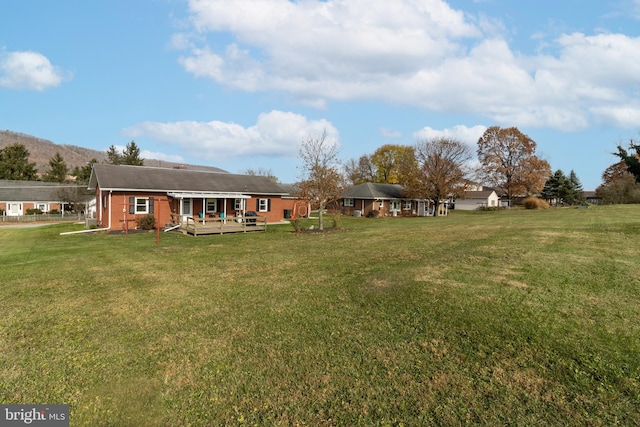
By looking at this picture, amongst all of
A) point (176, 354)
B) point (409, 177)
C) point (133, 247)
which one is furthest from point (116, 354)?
point (409, 177)

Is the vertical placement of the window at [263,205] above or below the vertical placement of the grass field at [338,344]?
above

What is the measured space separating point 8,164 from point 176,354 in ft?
239

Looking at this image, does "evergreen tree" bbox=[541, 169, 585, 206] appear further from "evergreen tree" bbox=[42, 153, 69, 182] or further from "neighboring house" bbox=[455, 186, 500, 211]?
"evergreen tree" bbox=[42, 153, 69, 182]

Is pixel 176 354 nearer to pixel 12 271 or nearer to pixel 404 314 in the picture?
pixel 404 314

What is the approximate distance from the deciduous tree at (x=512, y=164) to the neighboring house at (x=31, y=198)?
2378 inches

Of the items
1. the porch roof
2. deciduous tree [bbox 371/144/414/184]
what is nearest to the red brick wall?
the porch roof

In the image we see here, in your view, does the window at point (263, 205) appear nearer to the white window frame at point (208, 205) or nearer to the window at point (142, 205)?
the white window frame at point (208, 205)

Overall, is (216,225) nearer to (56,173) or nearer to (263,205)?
(263,205)

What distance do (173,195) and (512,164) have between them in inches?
2103

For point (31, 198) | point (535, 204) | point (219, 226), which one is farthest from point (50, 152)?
point (535, 204)

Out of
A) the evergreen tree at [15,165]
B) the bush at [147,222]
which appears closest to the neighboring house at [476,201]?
the bush at [147,222]

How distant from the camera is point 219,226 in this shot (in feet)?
71.8

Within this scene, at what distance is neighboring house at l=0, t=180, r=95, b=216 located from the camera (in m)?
44.5

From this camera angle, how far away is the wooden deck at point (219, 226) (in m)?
21.2
